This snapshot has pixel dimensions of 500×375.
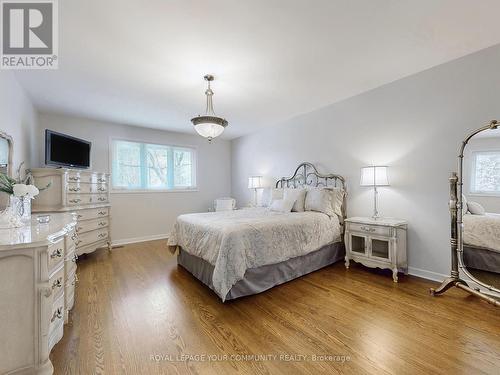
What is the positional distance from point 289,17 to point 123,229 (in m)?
4.57

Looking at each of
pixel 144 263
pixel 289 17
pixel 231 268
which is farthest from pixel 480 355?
pixel 144 263

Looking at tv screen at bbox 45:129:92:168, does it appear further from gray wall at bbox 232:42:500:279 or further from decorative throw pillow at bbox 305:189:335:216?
gray wall at bbox 232:42:500:279

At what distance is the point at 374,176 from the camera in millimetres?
2912

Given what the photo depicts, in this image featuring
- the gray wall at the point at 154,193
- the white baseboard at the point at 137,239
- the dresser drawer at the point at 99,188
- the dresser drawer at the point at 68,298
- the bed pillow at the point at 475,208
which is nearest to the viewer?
the dresser drawer at the point at 68,298

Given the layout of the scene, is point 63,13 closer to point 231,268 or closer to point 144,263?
point 231,268

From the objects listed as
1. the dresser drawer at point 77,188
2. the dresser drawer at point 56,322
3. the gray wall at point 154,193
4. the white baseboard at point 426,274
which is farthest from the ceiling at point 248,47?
the white baseboard at point 426,274

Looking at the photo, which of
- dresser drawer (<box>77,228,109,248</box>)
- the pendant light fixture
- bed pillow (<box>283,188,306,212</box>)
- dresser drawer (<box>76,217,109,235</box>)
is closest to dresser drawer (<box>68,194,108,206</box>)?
dresser drawer (<box>76,217,109,235</box>)

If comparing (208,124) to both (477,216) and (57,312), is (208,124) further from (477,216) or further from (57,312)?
(477,216)

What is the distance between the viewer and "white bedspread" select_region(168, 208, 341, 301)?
7.03ft

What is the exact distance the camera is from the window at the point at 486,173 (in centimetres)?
198

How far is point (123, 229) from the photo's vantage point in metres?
4.51

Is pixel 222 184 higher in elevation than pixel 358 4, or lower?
lower

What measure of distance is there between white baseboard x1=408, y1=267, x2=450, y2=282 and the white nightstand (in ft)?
0.25

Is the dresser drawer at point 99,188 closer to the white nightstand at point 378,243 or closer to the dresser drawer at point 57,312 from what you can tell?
the dresser drawer at point 57,312
